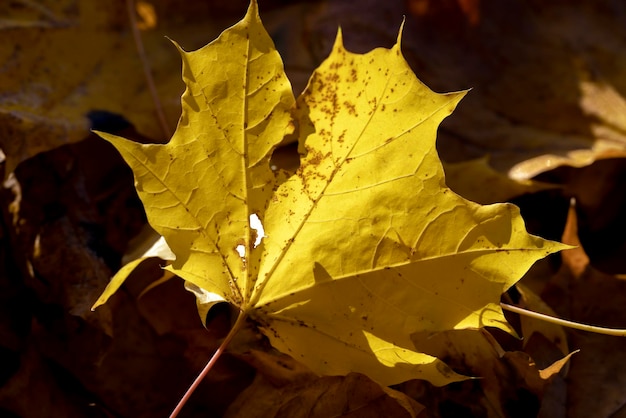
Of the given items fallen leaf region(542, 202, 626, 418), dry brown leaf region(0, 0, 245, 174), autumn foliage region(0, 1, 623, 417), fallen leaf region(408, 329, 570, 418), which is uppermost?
dry brown leaf region(0, 0, 245, 174)

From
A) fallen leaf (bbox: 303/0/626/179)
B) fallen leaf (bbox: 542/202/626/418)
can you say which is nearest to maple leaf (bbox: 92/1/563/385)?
fallen leaf (bbox: 542/202/626/418)

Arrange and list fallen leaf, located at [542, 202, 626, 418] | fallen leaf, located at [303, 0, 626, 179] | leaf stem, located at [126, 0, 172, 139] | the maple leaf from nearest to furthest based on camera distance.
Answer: the maple leaf
fallen leaf, located at [542, 202, 626, 418]
leaf stem, located at [126, 0, 172, 139]
fallen leaf, located at [303, 0, 626, 179]

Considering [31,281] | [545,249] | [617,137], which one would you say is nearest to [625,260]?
[617,137]

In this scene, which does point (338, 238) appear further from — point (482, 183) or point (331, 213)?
point (482, 183)

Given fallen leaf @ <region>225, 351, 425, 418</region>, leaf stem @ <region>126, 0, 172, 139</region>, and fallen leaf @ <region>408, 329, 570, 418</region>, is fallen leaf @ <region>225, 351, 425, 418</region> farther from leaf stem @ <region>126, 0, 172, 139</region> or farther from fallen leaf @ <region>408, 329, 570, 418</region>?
leaf stem @ <region>126, 0, 172, 139</region>

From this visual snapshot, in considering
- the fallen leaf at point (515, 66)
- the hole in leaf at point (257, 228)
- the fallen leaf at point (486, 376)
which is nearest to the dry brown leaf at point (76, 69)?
the fallen leaf at point (515, 66)

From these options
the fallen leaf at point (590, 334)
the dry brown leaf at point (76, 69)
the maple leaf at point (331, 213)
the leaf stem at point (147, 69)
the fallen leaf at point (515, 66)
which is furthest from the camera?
the fallen leaf at point (515, 66)

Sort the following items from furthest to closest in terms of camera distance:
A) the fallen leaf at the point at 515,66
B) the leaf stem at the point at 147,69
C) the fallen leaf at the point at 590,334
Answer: the fallen leaf at the point at 515,66 → the leaf stem at the point at 147,69 → the fallen leaf at the point at 590,334

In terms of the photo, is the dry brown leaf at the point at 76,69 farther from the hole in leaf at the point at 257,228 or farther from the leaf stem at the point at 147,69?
the hole in leaf at the point at 257,228
